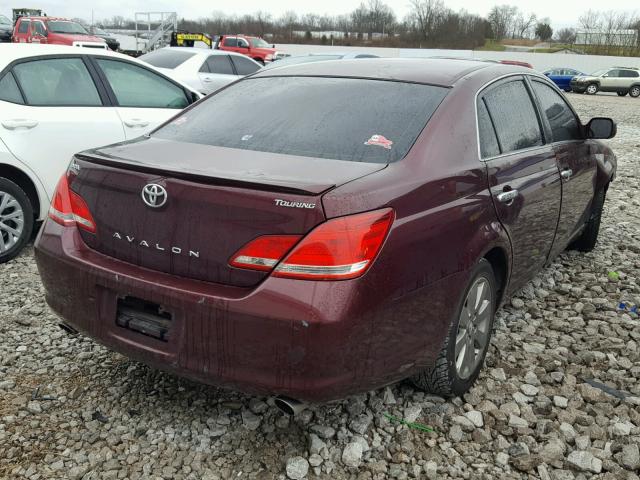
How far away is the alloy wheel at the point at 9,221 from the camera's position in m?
4.70

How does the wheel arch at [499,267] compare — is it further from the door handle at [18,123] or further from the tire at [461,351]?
the door handle at [18,123]

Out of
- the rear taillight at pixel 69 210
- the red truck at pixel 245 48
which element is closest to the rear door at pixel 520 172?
the rear taillight at pixel 69 210

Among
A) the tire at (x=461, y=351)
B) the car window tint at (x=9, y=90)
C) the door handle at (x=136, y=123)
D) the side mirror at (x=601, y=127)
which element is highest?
the car window tint at (x=9, y=90)

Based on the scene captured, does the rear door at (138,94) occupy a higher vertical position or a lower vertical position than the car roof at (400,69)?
lower

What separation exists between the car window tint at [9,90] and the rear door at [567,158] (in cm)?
369

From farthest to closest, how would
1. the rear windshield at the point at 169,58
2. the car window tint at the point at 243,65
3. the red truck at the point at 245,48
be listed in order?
the red truck at the point at 245,48 → the car window tint at the point at 243,65 → the rear windshield at the point at 169,58

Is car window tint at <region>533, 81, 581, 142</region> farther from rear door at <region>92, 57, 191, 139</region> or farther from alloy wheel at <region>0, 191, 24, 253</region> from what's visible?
alloy wheel at <region>0, 191, 24, 253</region>

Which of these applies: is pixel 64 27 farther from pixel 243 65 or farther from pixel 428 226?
pixel 428 226

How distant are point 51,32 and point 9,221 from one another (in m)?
24.2

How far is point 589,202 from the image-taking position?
4766mm

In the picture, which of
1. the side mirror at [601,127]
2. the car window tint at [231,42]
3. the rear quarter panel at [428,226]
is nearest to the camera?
the rear quarter panel at [428,226]

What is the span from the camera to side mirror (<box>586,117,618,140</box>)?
4375 millimetres

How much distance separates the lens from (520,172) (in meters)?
3.29

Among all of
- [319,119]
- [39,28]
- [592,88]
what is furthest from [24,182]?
[592,88]
